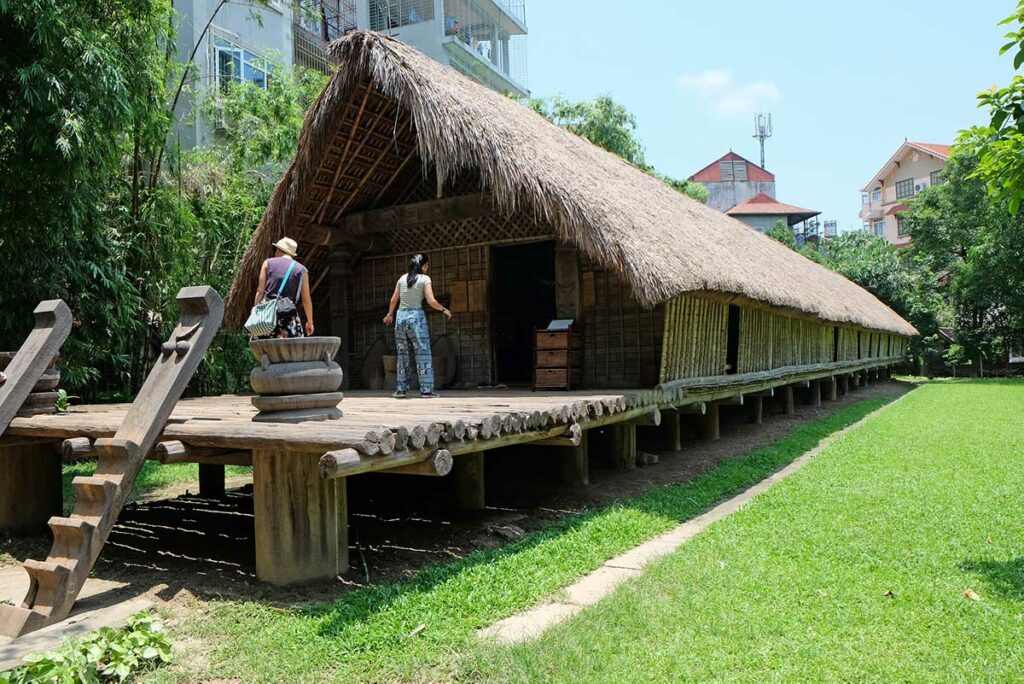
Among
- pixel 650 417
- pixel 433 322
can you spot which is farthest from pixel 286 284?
pixel 433 322

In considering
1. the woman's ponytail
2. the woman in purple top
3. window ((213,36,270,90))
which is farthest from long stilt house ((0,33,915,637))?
window ((213,36,270,90))

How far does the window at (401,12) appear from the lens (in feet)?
69.7

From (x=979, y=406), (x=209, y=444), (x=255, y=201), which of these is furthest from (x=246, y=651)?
(x=979, y=406)

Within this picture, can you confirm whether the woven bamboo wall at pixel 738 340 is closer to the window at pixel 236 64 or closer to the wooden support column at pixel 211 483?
the wooden support column at pixel 211 483

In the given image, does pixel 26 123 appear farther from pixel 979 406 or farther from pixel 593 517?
pixel 979 406

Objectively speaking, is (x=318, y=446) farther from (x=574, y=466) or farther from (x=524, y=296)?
(x=524, y=296)

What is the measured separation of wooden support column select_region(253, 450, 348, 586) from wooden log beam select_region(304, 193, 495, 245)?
504 cm

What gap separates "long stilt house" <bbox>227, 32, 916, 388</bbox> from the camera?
7160 mm

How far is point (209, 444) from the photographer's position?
14.0ft

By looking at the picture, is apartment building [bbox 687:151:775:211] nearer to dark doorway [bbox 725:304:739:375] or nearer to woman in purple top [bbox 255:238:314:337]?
dark doorway [bbox 725:304:739:375]

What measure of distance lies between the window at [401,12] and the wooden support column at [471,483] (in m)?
18.2

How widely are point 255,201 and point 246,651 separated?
1065 cm

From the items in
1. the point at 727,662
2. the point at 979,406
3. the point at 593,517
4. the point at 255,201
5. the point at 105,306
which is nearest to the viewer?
the point at 727,662

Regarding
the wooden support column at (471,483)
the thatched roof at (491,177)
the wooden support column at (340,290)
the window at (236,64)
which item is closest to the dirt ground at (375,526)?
the wooden support column at (471,483)
